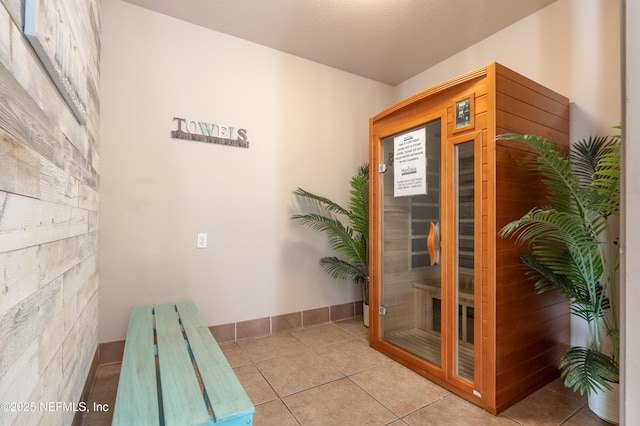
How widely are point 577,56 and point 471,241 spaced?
1.63 meters

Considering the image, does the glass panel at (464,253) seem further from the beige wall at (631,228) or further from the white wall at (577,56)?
the beige wall at (631,228)

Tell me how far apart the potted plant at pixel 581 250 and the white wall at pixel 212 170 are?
6.15 ft

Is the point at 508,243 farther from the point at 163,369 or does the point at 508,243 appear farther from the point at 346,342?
the point at 163,369

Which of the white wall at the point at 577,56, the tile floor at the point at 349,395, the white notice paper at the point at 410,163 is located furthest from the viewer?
the white notice paper at the point at 410,163

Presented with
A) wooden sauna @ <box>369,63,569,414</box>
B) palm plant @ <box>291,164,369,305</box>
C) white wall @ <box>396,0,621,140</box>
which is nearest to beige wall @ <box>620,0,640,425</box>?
wooden sauna @ <box>369,63,569,414</box>

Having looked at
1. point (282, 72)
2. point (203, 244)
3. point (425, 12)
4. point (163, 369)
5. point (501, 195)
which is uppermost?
point (425, 12)

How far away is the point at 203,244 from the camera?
8.23 feet

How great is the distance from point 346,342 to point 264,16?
2.84 m

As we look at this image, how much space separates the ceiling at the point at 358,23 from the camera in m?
2.27

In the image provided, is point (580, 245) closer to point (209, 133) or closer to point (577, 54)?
point (577, 54)

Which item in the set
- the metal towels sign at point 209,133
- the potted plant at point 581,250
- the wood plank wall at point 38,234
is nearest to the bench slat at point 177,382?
the wood plank wall at point 38,234

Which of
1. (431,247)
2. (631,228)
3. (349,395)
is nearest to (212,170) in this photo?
(431,247)

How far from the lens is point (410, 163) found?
7.07 feet

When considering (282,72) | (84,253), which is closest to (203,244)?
(84,253)
